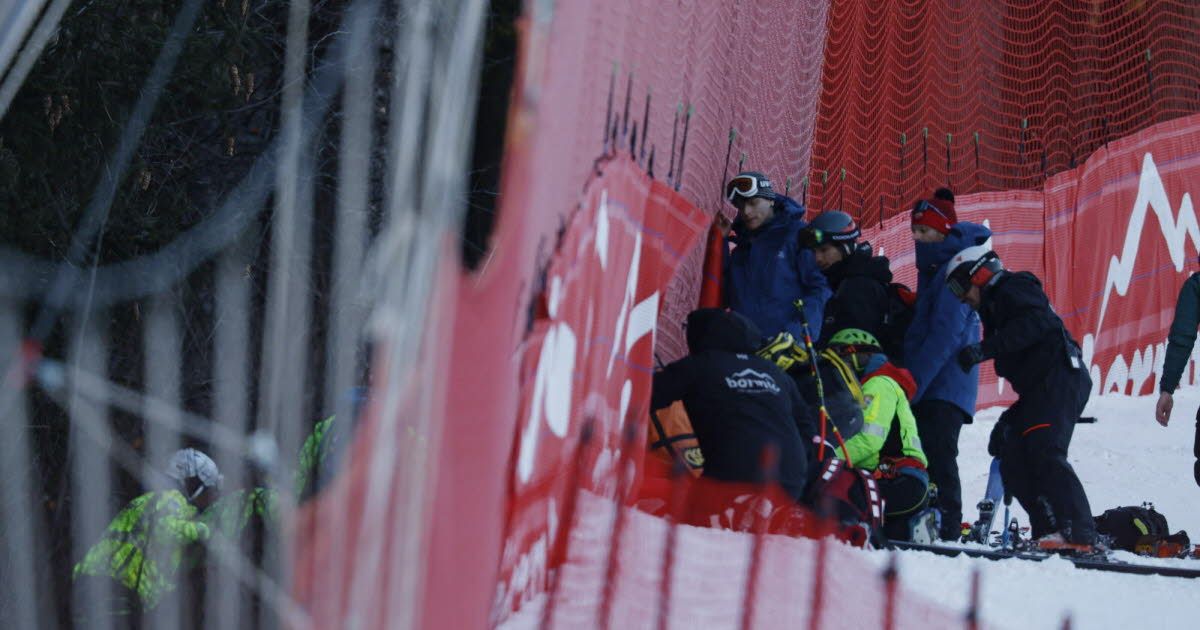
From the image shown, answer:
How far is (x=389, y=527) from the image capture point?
2010 mm

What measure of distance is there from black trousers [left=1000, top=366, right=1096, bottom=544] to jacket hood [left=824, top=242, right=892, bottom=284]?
1089mm

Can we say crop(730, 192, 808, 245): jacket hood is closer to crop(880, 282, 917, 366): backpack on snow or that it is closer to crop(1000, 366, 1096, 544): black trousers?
crop(880, 282, 917, 366): backpack on snow

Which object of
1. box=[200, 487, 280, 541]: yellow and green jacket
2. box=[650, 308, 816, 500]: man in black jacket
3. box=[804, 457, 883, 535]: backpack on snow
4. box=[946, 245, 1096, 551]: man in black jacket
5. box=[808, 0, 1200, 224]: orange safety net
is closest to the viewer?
box=[200, 487, 280, 541]: yellow and green jacket

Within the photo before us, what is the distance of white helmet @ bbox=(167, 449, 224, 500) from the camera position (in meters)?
4.65

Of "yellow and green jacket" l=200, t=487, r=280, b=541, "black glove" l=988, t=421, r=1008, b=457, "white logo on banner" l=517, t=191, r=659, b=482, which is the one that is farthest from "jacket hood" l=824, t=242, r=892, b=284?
"yellow and green jacket" l=200, t=487, r=280, b=541

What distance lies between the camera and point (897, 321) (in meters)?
7.03

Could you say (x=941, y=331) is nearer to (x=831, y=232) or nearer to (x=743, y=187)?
(x=831, y=232)

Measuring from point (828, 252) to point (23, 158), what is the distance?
11.2 feet

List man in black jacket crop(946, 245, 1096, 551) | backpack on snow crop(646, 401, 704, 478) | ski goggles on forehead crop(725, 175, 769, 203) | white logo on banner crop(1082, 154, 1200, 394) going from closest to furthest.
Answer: backpack on snow crop(646, 401, 704, 478), man in black jacket crop(946, 245, 1096, 551), ski goggles on forehead crop(725, 175, 769, 203), white logo on banner crop(1082, 154, 1200, 394)

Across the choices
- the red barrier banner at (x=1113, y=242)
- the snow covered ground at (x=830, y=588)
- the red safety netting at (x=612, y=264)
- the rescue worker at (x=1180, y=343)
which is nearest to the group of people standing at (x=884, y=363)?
the red safety netting at (x=612, y=264)

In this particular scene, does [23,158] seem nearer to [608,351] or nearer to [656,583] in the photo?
[608,351]

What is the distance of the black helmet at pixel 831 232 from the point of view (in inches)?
260

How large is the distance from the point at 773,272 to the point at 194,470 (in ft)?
9.09

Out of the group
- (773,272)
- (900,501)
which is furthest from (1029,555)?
(773,272)
